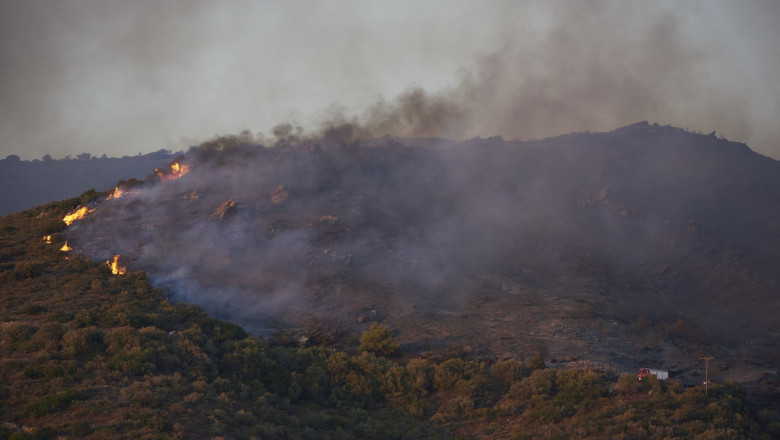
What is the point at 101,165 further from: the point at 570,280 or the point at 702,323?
the point at 702,323

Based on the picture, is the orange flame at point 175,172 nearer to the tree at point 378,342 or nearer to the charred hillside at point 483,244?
the charred hillside at point 483,244

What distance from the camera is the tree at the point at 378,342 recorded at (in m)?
40.3

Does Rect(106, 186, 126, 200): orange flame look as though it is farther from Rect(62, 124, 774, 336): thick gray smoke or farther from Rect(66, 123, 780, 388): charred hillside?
Rect(62, 124, 774, 336): thick gray smoke

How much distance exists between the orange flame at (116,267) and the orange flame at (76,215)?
13.6 meters

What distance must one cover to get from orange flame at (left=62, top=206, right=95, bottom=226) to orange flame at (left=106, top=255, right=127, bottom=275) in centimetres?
1363

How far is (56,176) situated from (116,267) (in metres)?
124

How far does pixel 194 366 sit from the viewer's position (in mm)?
30594

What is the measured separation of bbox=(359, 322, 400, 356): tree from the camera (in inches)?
1586

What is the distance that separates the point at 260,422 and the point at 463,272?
36.8 metres

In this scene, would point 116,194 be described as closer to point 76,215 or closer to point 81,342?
point 76,215

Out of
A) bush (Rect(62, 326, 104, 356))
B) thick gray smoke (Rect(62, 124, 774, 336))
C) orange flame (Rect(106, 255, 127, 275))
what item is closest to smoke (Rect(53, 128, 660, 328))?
thick gray smoke (Rect(62, 124, 774, 336))

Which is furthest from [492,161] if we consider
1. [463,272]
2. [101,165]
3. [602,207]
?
A: [101,165]

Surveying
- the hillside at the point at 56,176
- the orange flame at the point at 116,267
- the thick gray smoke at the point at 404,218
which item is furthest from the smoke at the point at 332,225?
the hillside at the point at 56,176

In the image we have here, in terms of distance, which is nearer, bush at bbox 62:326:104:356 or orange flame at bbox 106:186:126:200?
bush at bbox 62:326:104:356
